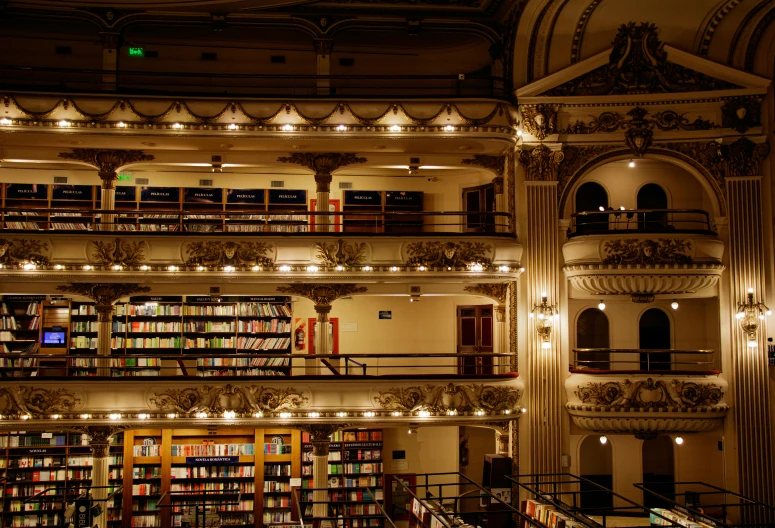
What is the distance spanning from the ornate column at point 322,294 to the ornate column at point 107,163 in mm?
3507

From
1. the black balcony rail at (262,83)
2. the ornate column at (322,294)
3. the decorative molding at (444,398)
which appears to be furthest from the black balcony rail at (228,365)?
the black balcony rail at (262,83)

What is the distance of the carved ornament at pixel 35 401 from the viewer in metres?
13.5

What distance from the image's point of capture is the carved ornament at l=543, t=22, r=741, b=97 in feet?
48.5

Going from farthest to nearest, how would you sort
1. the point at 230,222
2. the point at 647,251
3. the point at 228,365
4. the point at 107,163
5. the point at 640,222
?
1. the point at 230,222
2. the point at 228,365
3. the point at 107,163
4. the point at 640,222
5. the point at 647,251

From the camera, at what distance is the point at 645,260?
1419 centimetres

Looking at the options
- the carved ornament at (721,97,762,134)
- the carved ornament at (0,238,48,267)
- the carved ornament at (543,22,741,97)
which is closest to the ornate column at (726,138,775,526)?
the carved ornament at (721,97,762,134)

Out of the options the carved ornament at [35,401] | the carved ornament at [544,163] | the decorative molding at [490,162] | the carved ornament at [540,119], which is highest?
the carved ornament at [540,119]

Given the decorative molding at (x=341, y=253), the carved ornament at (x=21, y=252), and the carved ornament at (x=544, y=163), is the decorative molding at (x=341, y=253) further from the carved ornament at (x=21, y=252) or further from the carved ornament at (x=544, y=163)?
the carved ornament at (x=21, y=252)

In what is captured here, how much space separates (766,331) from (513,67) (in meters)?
6.54

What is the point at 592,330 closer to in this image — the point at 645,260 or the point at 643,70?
the point at 645,260

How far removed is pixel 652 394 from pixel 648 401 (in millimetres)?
140

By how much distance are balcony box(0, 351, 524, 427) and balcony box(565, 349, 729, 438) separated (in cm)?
123

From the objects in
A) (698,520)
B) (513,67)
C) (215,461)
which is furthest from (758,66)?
(215,461)

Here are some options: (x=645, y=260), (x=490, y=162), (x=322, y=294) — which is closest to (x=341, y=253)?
(x=322, y=294)
